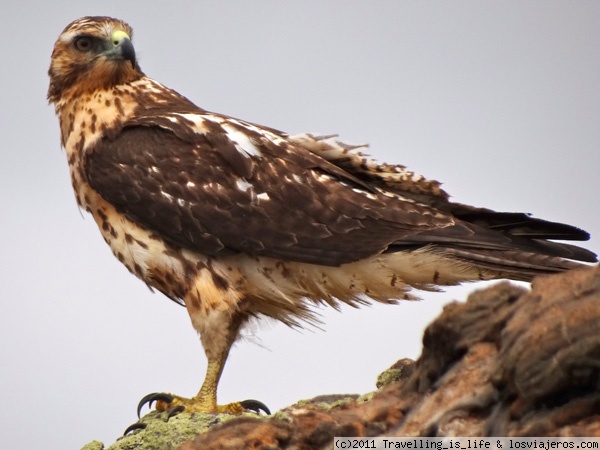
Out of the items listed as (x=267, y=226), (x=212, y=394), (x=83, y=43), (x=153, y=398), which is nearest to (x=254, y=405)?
(x=212, y=394)

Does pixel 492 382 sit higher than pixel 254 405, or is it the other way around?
pixel 254 405

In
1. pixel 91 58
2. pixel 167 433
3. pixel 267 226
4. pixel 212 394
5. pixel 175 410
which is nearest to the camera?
pixel 167 433

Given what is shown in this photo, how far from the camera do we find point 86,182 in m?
9.94

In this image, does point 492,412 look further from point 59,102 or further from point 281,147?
point 59,102

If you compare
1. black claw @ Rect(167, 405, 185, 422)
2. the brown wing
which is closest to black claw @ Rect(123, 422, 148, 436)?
black claw @ Rect(167, 405, 185, 422)

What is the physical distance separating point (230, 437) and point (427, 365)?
4.02ft

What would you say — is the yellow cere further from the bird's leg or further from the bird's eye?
the bird's leg

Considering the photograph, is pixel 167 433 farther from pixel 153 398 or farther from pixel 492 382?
pixel 492 382

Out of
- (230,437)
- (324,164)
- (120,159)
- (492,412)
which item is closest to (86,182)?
(120,159)

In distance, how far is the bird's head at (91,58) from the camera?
1072 centimetres

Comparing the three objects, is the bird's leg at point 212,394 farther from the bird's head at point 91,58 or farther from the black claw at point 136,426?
the bird's head at point 91,58

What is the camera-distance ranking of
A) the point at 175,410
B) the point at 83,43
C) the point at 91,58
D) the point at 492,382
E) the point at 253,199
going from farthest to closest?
1. the point at 83,43
2. the point at 91,58
3. the point at 253,199
4. the point at 175,410
5. the point at 492,382

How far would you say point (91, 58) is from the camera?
35.4ft

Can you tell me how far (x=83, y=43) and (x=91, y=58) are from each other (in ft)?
0.80
